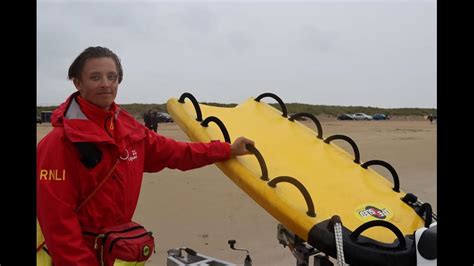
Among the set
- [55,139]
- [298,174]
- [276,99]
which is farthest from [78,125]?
[276,99]

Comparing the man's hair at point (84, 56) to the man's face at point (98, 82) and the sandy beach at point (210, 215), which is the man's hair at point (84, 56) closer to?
the man's face at point (98, 82)

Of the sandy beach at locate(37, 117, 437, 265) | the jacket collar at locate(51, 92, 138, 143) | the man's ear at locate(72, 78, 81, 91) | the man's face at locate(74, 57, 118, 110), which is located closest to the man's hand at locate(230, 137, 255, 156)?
the jacket collar at locate(51, 92, 138, 143)

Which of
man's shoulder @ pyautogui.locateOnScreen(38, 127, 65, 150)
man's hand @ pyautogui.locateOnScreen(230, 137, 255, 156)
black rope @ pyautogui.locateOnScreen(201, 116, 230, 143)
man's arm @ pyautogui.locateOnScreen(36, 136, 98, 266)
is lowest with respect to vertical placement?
man's arm @ pyautogui.locateOnScreen(36, 136, 98, 266)

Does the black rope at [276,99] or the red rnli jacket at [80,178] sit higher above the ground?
the black rope at [276,99]

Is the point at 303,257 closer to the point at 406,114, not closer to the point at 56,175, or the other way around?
the point at 56,175

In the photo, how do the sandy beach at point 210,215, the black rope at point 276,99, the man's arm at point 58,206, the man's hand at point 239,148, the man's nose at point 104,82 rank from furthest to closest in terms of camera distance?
1. the sandy beach at point 210,215
2. the black rope at point 276,99
3. the man's hand at point 239,148
4. the man's nose at point 104,82
5. the man's arm at point 58,206

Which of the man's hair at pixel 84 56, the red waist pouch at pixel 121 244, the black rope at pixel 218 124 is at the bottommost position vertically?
the red waist pouch at pixel 121 244

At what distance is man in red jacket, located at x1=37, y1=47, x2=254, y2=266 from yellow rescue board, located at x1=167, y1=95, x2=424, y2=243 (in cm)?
64

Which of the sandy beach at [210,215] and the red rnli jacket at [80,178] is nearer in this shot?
the red rnli jacket at [80,178]

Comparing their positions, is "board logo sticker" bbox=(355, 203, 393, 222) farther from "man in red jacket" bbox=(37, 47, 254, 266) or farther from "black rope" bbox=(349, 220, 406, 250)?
"man in red jacket" bbox=(37, 47, 254, 266)

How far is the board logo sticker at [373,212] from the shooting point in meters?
2.40

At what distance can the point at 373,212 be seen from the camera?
Result: 2.46 m

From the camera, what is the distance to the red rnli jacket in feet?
6.14

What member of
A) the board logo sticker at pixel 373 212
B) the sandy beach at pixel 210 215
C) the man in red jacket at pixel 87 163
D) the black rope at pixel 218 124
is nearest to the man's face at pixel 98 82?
the man in red jacket at pixel 87 163
